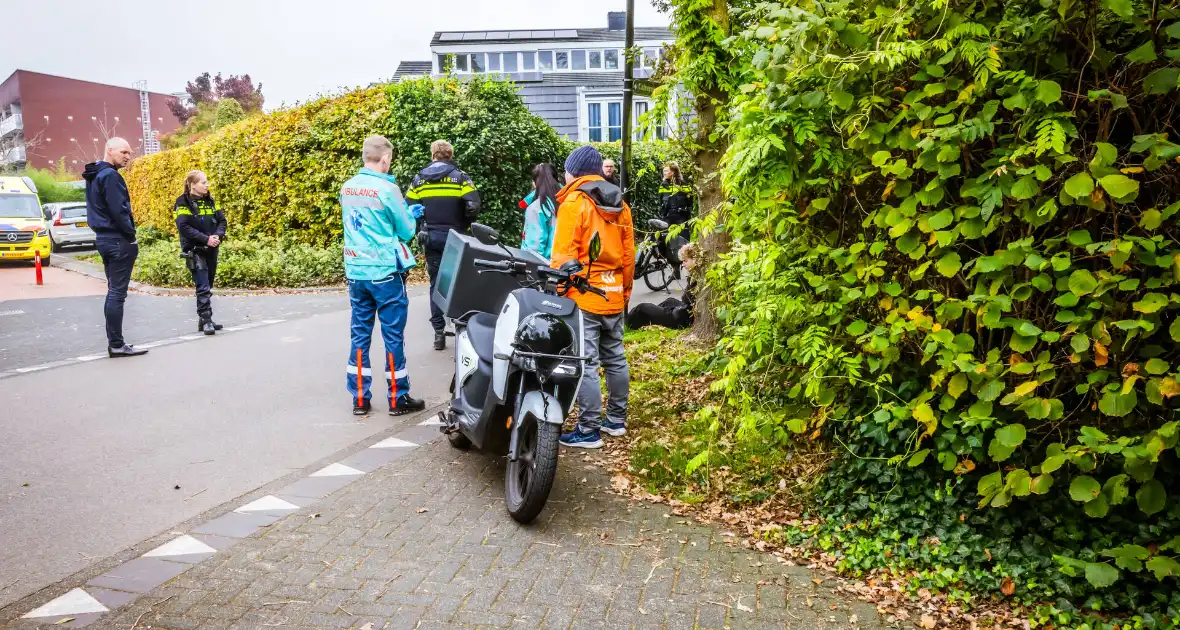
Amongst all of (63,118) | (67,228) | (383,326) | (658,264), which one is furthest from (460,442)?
(63,118)

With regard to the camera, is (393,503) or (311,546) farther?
(393,503)

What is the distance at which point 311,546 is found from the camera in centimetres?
428

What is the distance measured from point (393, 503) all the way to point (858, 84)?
10.9 feet

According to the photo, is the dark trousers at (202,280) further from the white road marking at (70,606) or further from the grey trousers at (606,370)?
the white road marking at (70,606)

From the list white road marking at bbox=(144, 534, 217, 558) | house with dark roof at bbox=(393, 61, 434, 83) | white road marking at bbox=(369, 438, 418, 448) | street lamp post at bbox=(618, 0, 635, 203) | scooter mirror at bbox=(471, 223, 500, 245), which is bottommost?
white road marking at bbox=(144, 534, 217, 558)

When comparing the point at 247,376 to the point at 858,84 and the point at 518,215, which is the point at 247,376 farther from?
the point at 518,215

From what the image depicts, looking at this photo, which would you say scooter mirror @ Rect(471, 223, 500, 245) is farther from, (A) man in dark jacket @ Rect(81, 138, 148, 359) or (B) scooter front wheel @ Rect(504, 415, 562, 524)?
(A) man in dark jacket @ Rect(81, 138, 148, 359)

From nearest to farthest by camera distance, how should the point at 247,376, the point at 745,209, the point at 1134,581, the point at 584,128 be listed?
the point at 1134,581 → the point at 745,209 → the point at 247,376 → the point at 584,128

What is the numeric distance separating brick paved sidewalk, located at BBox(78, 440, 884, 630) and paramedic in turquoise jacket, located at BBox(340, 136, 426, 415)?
1.92 meters

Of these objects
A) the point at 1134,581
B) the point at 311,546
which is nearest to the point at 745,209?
the point at 1134,581

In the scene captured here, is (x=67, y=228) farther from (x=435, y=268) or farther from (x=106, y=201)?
(x=435, y=268)

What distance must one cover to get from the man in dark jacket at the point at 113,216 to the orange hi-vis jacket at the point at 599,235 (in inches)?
219

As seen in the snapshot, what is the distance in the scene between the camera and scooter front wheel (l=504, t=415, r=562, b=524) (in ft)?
14.1

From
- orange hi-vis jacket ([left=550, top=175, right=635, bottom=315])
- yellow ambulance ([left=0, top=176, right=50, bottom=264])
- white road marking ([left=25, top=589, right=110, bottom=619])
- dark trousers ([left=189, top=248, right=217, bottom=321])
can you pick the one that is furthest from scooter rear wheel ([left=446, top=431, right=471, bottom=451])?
yellow ambulance ([left=0, top=176, right=50, bottom=264])
